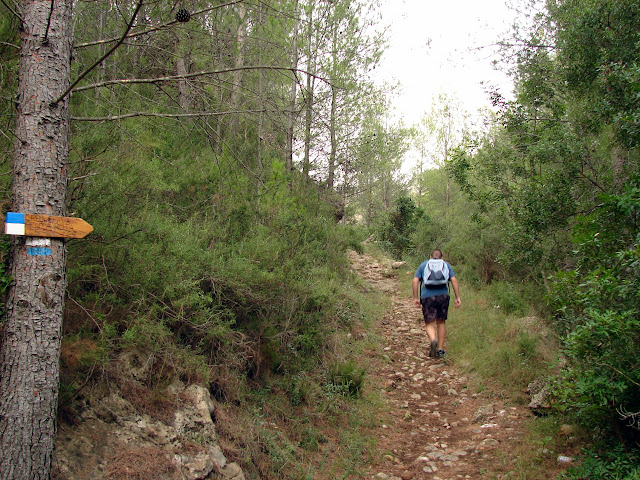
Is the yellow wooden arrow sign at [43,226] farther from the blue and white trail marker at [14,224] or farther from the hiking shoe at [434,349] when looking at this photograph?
the hiking shoe at [434,349]

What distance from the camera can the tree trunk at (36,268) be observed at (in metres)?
2.60

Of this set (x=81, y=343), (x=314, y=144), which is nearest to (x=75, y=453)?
(x=81, y=343)

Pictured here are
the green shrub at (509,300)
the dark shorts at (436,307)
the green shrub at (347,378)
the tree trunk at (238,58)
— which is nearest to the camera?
the green shrub at (347,378)

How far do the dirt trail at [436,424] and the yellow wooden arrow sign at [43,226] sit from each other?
3.55m

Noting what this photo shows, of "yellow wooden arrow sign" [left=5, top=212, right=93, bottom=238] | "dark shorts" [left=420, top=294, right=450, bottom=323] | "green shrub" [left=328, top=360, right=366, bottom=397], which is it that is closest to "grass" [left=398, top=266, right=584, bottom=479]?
"dark shorts" [left=420, top=294, right=450, bottom=323]

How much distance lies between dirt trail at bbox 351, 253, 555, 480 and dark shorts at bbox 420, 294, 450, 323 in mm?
792

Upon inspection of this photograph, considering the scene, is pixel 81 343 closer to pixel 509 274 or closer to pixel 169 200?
pixel 169 200

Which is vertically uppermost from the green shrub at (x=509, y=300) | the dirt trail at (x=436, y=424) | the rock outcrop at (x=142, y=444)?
the green shrub at (x=509, y=300)

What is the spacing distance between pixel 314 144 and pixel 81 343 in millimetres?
12733

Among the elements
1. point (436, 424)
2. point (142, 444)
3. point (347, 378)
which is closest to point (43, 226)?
point (142, 444)

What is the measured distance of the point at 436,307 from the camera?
7.48m

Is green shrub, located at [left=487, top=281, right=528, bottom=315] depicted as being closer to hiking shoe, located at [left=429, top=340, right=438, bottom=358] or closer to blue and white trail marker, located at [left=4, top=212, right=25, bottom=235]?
hiking shoe, located at [left=429, top=340, right=438, bottom=358]

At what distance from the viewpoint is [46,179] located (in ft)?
9.30

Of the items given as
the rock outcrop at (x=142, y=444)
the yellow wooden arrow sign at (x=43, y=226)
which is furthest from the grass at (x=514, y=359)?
the yellow wooden arrow sign at (x=43, y=226)
